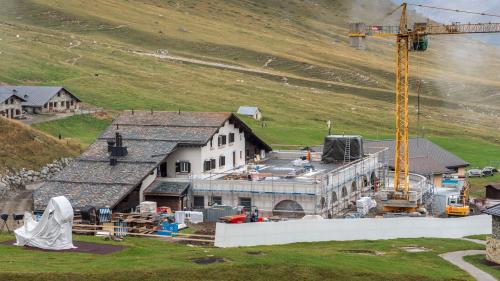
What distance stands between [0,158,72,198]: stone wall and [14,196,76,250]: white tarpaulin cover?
108 ft

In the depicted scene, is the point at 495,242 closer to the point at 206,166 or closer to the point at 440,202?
the point at 440,202

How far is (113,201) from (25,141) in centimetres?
3259

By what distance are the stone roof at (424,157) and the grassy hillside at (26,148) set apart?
40.3m

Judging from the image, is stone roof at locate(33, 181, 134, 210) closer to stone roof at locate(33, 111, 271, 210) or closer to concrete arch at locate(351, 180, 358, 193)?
stone roof at locate(33, 111, 271, 210)

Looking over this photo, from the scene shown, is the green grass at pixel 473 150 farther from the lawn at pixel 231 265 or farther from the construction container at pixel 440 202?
the lawn at pixel 231 265

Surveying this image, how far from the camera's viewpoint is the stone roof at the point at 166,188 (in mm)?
82938

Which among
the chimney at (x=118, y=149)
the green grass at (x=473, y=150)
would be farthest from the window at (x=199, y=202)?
the green grass at (x=473, y=150)

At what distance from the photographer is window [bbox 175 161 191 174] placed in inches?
3504

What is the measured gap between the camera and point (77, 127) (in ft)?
456

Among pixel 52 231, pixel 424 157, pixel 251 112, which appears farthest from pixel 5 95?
pixel 52 231

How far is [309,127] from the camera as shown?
17025 cm

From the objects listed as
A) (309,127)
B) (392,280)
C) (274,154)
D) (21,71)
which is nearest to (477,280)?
(392,280)

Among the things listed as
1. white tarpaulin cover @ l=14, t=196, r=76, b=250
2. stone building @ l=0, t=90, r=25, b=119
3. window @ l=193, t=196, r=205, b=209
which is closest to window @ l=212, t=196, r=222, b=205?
window @ l=193, t=196, r=205, b=209

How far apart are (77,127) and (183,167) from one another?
54.3 m
